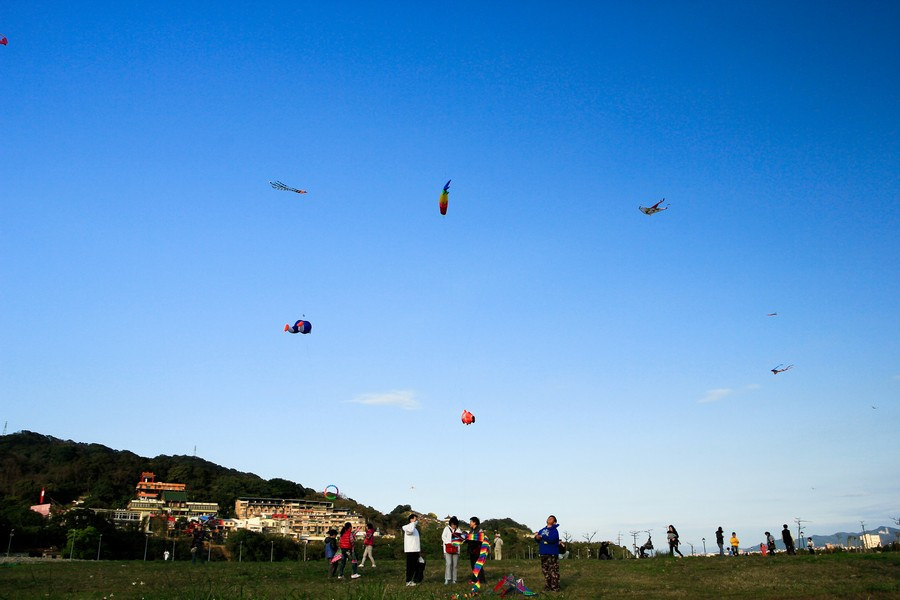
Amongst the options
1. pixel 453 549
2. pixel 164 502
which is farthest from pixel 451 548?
pixel 164 502

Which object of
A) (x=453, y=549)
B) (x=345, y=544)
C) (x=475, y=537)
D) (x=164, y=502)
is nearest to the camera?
(x=453, y=549)

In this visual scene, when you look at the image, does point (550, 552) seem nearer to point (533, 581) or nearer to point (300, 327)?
point (533, 581)

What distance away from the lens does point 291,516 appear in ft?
512

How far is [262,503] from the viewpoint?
16500 cm

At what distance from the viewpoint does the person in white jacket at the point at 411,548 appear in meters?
20.0

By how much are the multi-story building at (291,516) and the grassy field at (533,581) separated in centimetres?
11631

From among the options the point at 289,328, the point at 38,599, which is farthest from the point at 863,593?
the point at 289,328

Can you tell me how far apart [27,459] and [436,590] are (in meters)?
185

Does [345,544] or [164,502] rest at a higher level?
[164,502]

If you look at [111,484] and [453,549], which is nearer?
[453,549]

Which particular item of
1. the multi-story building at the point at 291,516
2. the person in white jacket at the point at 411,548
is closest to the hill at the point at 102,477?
the multi-story building at the point at 291,516

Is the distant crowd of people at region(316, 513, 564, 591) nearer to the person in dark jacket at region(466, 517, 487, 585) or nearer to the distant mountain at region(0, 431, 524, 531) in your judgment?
the person in dark jacket at region(466, 517, 487, 585)

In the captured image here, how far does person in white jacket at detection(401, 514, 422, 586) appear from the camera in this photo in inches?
787

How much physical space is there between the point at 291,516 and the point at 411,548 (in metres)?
146
